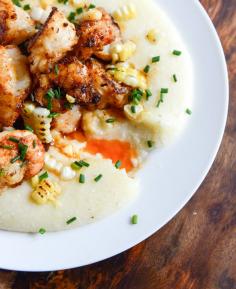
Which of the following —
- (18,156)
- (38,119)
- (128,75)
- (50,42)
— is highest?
(50,42)

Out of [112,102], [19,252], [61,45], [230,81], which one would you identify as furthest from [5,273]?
[230,81]

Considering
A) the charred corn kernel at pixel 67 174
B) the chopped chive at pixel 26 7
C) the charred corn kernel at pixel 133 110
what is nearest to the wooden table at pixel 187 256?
the charred corn kernel at pixel 67 174

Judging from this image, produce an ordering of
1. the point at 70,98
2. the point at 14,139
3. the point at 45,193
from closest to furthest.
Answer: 1. the point at 14,139
2. the point at 45,193
3. the point at 70,98

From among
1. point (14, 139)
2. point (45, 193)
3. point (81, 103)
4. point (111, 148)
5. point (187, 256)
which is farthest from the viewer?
point (187, 256)

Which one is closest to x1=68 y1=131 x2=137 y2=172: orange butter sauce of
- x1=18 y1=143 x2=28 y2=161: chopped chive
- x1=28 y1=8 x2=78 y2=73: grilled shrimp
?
x1=18 y1=143 x2=28 y2=161: chopped chive

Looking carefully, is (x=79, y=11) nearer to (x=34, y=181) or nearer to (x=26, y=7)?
(x=26, y=7)

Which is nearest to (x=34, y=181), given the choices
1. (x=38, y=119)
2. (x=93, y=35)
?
(x=38, y=119)

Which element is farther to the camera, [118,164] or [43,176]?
[118,164]
